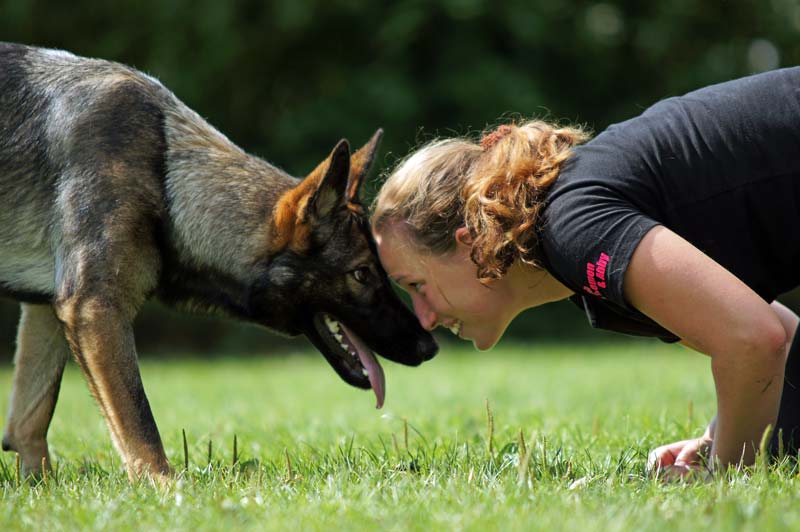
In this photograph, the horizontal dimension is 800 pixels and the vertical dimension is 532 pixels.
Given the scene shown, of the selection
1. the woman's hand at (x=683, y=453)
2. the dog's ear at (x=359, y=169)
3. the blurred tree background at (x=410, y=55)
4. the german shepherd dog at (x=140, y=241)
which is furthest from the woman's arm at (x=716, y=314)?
the blurred tree background at (x=410, y=55)

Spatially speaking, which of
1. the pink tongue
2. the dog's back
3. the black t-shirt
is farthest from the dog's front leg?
the black t-shirt

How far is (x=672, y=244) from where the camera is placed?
281 cm

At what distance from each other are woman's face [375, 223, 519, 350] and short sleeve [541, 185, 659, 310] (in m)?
0.46

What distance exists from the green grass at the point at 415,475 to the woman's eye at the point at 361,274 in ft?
2.23

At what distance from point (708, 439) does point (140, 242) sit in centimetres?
234

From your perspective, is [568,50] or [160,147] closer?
[160,147]

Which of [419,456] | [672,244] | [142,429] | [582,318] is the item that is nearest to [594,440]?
[419,456]

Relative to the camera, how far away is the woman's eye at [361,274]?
4176mm

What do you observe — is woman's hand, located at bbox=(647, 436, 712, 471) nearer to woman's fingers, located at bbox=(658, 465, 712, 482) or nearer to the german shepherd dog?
→ woman's fingers, located at bbox=(658, 465, 712, 482)

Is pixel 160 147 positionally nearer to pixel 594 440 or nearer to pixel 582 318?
pixel 594 440

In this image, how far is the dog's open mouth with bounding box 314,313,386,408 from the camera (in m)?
4.26

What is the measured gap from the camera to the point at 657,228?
286 centimetres

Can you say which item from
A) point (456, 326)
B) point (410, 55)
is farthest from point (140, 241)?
point (410, 55)

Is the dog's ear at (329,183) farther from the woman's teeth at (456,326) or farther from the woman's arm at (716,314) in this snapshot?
the woman's arm at (716,314)
